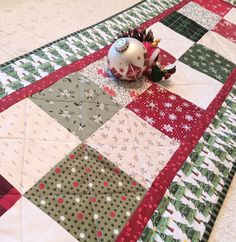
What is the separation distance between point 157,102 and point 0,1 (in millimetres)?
767

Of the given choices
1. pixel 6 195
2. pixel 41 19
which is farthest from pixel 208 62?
pixel 6 195

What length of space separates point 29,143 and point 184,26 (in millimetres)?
844

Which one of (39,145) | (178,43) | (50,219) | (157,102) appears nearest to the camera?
(50,219)

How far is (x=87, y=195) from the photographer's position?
731 mm

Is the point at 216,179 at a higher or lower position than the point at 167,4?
lower

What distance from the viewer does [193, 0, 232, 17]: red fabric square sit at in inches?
58.8

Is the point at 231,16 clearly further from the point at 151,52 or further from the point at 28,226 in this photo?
the point at 28,226

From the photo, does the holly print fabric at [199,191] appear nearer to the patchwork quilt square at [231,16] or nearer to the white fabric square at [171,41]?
the white fabric square at [171,41]

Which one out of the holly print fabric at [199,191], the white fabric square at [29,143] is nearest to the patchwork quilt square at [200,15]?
the holly print fabric at [199,191]

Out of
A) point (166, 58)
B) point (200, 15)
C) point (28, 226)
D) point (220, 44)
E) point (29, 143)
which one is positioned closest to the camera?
point (28, 226)

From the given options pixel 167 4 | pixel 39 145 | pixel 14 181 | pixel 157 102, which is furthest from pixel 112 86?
pixel 167 4

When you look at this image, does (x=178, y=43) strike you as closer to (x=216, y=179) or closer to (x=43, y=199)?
(x=216, y=179)

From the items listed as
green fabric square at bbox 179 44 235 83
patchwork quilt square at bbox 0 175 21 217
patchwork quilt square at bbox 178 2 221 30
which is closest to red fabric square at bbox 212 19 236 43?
patchwork quilt square at bbox 178 2 221 30

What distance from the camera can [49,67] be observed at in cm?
101
